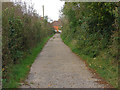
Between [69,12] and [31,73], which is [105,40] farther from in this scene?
[69,12]

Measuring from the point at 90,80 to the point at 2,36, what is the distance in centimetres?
349

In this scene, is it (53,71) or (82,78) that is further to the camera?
(53,71)

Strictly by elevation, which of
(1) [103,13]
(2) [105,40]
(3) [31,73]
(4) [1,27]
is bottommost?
(3) [31,73]

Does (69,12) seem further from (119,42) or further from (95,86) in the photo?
(95,86)

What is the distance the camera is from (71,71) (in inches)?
351

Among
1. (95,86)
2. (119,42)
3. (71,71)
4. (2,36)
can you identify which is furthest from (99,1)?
(2,36)

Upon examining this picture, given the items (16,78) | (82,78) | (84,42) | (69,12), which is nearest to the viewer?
(16,78)

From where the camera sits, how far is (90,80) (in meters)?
7.42

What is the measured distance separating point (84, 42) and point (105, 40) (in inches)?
128

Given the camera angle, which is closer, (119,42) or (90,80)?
(90,80)

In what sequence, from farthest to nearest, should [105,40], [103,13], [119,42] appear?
[105,40]
[103,13]
[119,42]

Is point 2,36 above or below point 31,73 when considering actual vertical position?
above

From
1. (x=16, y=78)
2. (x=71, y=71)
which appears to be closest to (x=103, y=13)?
(x=71, y=71)

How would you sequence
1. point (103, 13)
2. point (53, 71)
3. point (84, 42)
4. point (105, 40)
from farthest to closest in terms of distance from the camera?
point (84, 42) → point (105, 40) → point (103, 13) → point (53, 71)
